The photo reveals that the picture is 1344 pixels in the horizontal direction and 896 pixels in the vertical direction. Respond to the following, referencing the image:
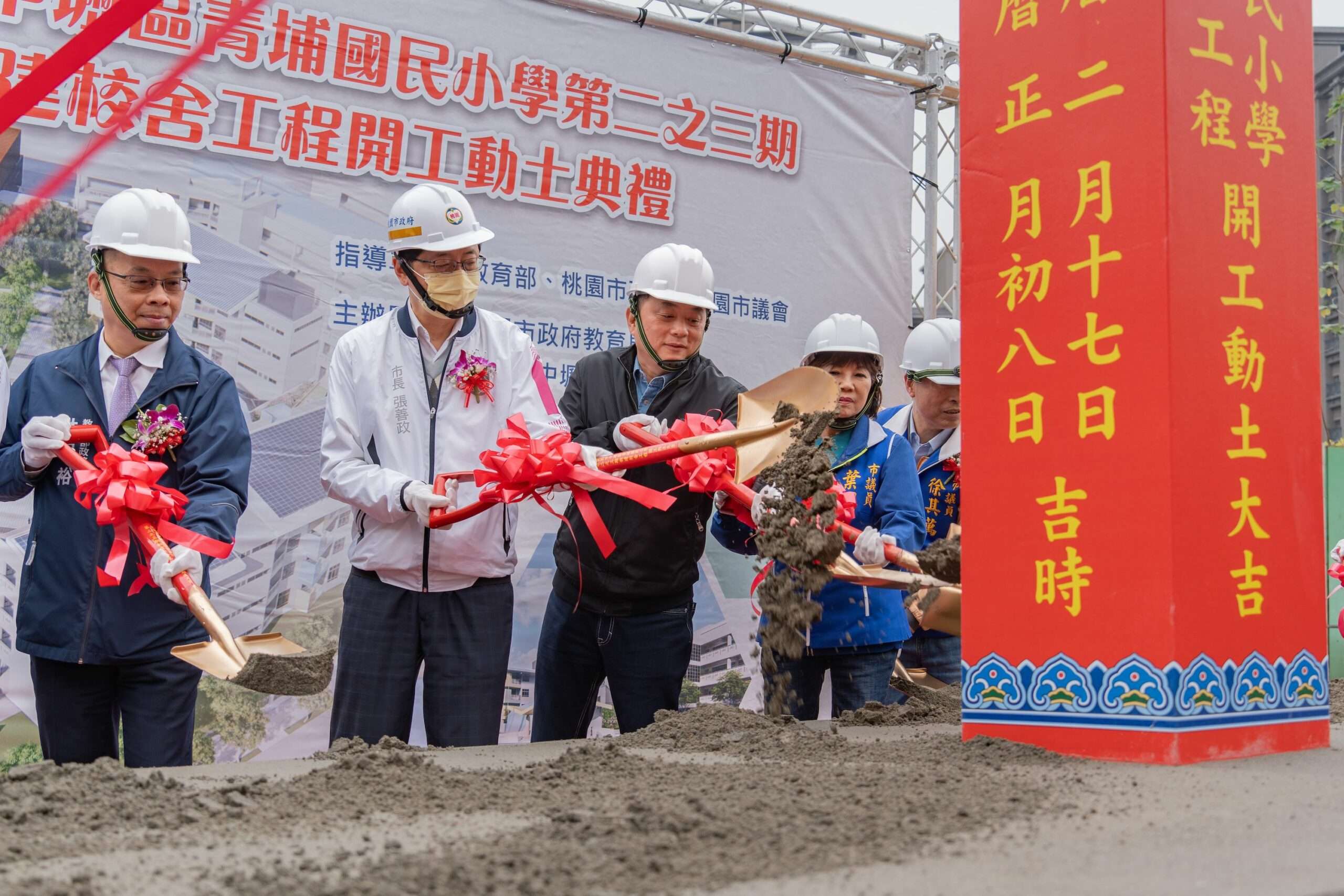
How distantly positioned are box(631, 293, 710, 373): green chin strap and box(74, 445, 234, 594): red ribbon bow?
1108 millimetres

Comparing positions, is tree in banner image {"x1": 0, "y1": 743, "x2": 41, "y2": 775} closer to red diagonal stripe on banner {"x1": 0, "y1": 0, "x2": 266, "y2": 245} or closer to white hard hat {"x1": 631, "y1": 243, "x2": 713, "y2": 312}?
red diagonal stripe on banner {"x1": 0, "y1": 0, "x2": 266, "y2": 245}

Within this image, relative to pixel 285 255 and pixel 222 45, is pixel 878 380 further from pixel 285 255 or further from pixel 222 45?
pixel 222 45

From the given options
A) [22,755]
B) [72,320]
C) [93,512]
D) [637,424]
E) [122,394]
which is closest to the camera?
[93,512]

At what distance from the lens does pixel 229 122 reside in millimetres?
3469

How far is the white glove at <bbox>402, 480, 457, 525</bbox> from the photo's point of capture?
2.39 meters

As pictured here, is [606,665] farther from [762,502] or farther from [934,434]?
[934,434]

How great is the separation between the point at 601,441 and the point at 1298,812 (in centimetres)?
169

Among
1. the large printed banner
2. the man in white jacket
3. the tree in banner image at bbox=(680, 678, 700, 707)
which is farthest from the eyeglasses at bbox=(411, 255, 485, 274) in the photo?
the tree in banner image at bbox=(680, 678, 700, 707)

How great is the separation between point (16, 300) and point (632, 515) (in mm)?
1784

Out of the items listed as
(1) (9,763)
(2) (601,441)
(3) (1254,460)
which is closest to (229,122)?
(2) (601,441)

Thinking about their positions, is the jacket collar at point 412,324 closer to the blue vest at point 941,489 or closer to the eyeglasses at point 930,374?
the blue vest at point 941,489

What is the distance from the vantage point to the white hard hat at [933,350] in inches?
141

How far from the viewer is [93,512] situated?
2434 mm

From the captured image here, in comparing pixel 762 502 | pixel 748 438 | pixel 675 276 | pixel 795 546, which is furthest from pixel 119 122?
pixel 795 546
